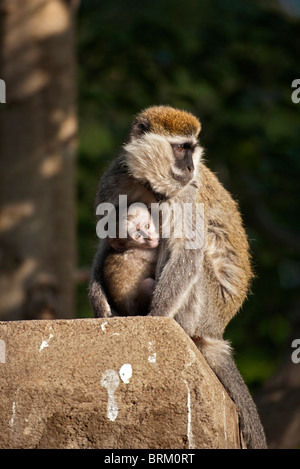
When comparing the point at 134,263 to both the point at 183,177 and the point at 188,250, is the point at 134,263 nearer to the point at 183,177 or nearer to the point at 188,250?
Answer: the point at 188,250

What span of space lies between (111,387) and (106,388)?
3 centimetres

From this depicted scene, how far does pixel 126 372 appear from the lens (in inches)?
171

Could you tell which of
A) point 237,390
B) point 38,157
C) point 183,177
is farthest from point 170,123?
point 38,157

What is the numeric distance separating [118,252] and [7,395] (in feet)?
5.53

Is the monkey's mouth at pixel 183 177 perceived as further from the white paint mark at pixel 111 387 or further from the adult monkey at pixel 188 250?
the white paint mark at pixel 111 387

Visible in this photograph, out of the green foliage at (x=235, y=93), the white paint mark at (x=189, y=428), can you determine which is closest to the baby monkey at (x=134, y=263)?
the white paint mark at (x=189, y=428)

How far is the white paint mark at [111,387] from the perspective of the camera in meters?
4.28

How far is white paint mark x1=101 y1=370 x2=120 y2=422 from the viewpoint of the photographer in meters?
4.28

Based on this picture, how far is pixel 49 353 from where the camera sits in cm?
448

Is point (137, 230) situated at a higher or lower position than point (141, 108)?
lower

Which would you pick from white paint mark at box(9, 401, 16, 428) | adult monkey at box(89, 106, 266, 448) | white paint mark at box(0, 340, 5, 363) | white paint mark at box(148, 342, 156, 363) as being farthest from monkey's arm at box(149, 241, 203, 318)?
white paint mark at box(9, 401, 16, 428)

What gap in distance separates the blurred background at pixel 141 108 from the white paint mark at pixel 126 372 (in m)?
3.47
